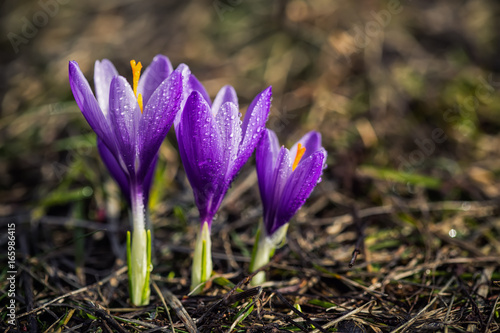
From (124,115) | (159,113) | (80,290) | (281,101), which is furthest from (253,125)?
(281,101)

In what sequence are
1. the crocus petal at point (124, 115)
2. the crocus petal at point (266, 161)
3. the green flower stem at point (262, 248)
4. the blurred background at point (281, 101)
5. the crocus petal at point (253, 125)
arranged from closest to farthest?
the crocus petal at point (124, 115) → the crocus petal at point (253, 125) → the crocus petal at point (266, 161) → the green flower stem at point (262, 248) → the blurred background at point (281, 101)

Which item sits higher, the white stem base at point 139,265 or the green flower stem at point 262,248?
the white stem base at point 139,265

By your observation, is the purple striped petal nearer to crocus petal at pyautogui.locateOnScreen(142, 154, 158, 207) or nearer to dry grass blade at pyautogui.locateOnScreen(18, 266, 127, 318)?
crocus petal at pyautogui.locateOnScreen(142, 154, 158, 207)

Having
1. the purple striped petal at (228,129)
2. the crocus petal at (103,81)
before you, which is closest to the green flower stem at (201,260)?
the purple striped petal at (228,129)

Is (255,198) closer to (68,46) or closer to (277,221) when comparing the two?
(277,221)

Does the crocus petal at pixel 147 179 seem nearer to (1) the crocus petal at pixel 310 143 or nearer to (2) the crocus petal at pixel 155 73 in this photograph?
(2) the crocus petal at pixel 155 73

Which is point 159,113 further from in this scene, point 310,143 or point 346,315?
point 346,315

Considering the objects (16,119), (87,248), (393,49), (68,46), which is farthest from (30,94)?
(393,49)

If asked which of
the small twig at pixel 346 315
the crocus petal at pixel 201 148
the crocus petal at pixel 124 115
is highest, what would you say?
the crocus petal at pixel 124 115
